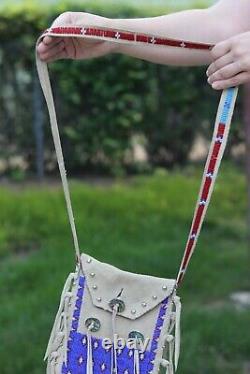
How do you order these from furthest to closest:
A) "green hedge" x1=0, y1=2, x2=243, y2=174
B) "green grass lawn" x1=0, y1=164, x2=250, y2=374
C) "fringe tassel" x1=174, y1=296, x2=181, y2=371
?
"green hedge" x1=0, y1=2, x2=243, y2=174
"green grass lawn" x1=0, y1=164, x2=250, y2=374
"fringe tassel" x1=174, y1=296, x2=181, y2=371

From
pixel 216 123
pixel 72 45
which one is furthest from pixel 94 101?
pixel 216 123

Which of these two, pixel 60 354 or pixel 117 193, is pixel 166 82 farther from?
pixel 60 354

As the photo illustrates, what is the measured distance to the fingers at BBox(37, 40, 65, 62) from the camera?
2162 mm

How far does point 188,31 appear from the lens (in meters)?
2.16

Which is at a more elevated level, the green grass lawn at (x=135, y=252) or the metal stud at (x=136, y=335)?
the green grass lawn at (x=135, y=252)

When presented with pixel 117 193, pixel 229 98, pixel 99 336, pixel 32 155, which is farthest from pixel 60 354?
pixel 32 155

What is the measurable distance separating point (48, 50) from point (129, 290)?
2.12 ft

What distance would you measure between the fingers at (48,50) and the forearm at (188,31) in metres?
0.17

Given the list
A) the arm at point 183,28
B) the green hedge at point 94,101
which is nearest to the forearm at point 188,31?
the arm at point 183,28

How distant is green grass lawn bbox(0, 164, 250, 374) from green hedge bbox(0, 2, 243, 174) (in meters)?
0.51

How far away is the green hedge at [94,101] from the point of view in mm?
7797

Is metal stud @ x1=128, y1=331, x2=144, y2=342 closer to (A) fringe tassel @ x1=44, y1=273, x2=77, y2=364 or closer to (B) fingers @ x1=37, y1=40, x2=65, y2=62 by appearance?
(A) fringe tassel @ x1=44, y1=273, x2=77, y2=364

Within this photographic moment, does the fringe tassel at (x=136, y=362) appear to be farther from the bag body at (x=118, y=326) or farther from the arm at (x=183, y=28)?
the arm at (x=183, y=28)

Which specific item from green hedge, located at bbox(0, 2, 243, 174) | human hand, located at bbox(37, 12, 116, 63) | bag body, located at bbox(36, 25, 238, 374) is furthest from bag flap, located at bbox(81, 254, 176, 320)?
green hedge, located at bbox(0, 2, 243, 174)
